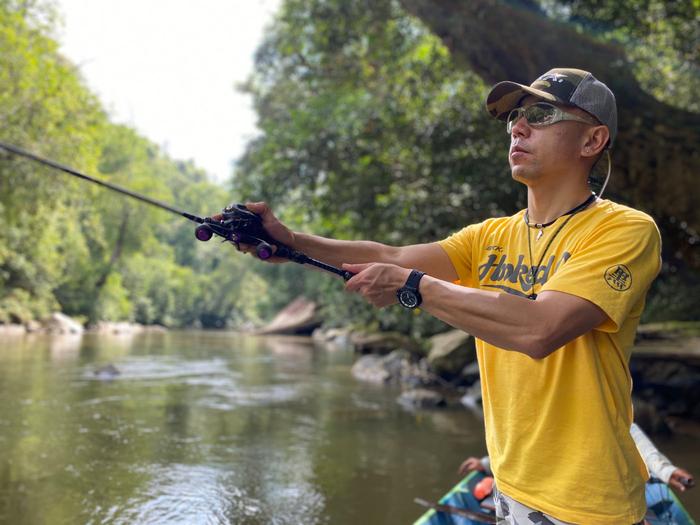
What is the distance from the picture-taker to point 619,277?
1.71 m

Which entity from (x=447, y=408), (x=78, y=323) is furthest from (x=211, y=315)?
(x=447, y=408)

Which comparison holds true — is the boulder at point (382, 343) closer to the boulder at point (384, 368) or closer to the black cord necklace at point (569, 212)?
the boulder at point (384, 368)

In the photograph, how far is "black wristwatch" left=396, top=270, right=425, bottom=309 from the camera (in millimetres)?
1845

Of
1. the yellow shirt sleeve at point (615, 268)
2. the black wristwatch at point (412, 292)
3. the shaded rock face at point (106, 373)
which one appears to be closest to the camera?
the yellow shirt sleeve at point (615, 268)

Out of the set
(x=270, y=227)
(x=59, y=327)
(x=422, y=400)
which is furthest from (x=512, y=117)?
(x=59, y=327)

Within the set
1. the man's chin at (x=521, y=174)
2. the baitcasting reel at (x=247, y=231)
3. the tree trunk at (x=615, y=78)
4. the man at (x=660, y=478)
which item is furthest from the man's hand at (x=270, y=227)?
the tree trunk at (x=615, y=78)

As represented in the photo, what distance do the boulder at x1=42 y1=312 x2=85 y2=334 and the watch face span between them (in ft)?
102

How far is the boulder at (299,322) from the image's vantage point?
3781 cm

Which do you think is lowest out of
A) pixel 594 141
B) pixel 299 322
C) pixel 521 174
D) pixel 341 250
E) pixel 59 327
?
pixel 59 327

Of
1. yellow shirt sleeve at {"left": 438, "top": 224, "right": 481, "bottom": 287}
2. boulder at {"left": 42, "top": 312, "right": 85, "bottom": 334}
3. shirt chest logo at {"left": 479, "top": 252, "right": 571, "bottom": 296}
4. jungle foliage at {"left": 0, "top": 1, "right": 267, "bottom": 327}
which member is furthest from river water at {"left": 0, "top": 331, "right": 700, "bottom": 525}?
boulder at {"left": 42, "top": 312, "right": 85, "bottom": 334}

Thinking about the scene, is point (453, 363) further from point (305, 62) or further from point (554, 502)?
point (554, 502)

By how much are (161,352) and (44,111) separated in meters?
9.11

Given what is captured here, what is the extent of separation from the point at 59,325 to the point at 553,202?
32234 mm

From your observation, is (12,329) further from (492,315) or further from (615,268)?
(615,268)
